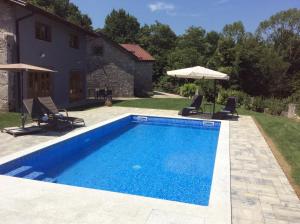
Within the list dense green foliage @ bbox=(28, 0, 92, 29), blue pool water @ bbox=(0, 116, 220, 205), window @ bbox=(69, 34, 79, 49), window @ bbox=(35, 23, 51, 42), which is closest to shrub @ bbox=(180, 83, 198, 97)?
window @ bbox=(69, 34, 79, 49)

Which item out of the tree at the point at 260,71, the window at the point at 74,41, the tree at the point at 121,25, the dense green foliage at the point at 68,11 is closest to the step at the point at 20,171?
the window at the point at 74,41

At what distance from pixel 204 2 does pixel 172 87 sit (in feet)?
38.9

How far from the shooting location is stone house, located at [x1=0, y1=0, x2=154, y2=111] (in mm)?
14133

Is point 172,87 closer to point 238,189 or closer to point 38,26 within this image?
point 38,26

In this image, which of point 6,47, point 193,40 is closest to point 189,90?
point 6,47

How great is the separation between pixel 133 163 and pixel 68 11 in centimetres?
5112

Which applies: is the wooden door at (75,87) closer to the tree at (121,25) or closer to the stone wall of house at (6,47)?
the stone wall of house at (6,47)

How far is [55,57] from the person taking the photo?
60.5ft

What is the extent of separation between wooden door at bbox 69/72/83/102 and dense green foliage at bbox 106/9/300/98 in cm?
1581

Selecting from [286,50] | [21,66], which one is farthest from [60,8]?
[21,66]

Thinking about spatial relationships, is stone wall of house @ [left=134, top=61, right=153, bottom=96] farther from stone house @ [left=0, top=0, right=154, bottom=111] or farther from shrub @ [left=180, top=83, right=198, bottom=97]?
shrub @ [left=180, top=83, right=198, bottom=97]

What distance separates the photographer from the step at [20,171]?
6.18 meters

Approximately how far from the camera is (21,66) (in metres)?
9.81

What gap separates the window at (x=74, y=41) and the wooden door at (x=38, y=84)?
394 centimetres
